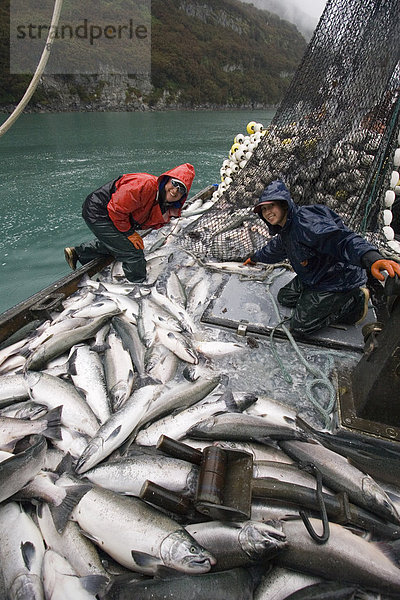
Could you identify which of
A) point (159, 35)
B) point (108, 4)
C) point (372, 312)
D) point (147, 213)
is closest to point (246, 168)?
point (147, 213)

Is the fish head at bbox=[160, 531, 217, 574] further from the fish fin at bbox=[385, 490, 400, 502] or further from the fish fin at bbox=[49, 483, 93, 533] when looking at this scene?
the fish fin at bbox=[385, 490, 400, 502]

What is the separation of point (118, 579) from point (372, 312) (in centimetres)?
357

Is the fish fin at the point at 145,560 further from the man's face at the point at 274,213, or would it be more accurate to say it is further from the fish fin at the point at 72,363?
the man's face at the point at 274,213

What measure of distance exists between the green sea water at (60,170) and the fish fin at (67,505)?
15.6 feet

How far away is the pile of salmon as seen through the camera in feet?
5.20

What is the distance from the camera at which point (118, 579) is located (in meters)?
1.62

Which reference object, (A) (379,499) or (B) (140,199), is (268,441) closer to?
(A) (379,499)

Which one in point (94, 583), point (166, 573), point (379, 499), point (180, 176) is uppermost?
point (180, 176)

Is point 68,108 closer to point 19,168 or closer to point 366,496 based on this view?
point 19,168

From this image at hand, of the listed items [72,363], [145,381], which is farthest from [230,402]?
[72,363]

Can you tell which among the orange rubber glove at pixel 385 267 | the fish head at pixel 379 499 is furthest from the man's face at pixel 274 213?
the fish head at pixel 379 499

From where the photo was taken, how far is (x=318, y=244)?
3086 millimetres

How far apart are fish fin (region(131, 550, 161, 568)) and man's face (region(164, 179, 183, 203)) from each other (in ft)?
12.2

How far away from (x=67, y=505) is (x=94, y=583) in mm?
433
